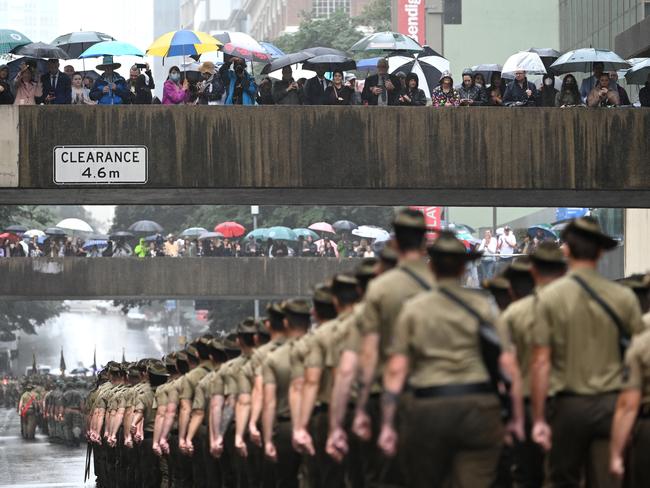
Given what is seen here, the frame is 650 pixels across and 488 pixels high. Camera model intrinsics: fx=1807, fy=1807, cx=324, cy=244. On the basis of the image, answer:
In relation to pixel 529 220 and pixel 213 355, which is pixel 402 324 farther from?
pixel 529 220

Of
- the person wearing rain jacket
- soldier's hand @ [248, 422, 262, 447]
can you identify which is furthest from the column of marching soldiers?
the person wearing rain jacket

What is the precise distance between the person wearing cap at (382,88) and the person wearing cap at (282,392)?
12520 mm

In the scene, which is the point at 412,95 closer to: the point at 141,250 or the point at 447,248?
the point at 447,248

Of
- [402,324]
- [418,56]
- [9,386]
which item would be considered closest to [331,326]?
[402,324]

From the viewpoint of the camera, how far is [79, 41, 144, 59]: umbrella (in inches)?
1173

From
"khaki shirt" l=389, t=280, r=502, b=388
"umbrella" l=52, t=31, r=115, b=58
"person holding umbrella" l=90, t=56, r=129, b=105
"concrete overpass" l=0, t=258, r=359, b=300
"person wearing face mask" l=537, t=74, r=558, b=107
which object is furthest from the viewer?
"concrete overpass" l=0, t=258, r=359, b=300

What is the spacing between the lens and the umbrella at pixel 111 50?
1173 inches

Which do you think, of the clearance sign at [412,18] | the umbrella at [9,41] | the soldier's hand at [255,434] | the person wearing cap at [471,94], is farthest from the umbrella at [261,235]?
the soldier's hand at [255,434]

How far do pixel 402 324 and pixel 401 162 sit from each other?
678 inches

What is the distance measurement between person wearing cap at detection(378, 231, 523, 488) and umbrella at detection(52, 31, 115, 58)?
22.6 m

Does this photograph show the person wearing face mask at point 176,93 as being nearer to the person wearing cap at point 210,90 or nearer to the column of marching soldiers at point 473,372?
the person wearing cap at point 210,90

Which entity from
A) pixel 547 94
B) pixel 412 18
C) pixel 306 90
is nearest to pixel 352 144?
pixel 306 90

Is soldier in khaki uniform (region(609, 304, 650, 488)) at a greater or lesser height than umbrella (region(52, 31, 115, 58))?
lesser

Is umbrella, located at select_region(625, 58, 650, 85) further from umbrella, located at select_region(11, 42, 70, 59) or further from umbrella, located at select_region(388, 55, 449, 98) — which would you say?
umbrella, located at select_region(11, 42, 70, 59)
